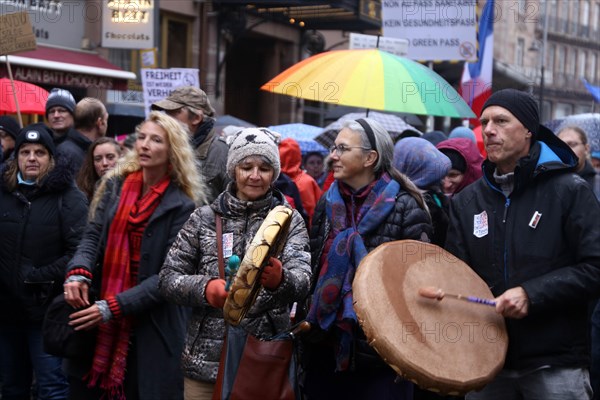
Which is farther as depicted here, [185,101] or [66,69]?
[66,69]

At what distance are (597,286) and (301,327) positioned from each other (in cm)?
130

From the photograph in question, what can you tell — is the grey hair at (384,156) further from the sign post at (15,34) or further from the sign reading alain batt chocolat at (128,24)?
the sign reading alain batt chocolat at (128,24)

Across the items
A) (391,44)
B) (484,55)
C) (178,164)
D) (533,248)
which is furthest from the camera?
(484,55)

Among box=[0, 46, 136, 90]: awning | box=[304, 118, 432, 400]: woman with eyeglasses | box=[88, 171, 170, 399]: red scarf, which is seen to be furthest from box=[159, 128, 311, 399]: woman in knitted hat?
box=[0, 46, 136, 90]: awning

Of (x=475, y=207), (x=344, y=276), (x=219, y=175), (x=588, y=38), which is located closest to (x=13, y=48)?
(x=219, y=175)

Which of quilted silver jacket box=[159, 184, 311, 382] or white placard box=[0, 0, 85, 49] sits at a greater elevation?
white placard box=[0, 0, 85, 49]

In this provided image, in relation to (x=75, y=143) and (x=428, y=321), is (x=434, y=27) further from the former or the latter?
(x=428, y=321)

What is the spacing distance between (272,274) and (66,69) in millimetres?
10358

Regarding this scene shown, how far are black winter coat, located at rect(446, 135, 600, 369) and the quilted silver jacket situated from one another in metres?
0.87

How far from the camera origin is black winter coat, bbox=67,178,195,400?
4758 millimetres

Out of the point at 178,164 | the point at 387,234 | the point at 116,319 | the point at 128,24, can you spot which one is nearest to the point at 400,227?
the point at 387,234

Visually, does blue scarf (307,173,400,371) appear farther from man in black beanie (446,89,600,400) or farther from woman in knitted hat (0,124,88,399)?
woman in knitted hat (0,124,88,399)

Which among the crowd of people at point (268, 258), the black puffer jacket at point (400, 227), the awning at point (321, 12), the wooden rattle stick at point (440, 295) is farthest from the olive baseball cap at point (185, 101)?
the awning at point (321, 12)

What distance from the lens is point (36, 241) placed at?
5.64 meters
